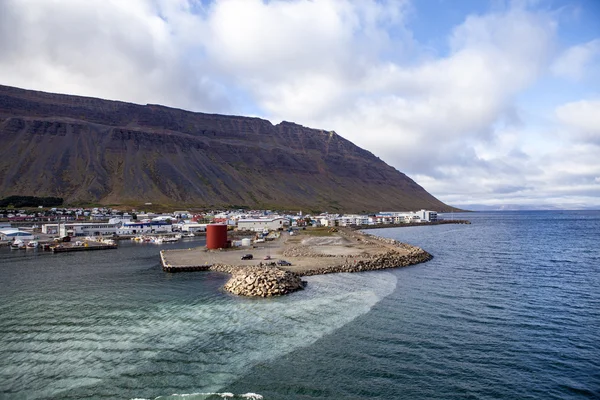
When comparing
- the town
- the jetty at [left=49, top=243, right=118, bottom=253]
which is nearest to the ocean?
the jetty at [left=49, top=243, right=118, bottom=253]

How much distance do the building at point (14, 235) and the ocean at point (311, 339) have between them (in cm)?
5257

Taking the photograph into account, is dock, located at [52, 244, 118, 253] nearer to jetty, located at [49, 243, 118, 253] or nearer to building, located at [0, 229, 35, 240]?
jetty, located at [49, 243, 118, 253]

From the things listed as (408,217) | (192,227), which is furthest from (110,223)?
(408,217)

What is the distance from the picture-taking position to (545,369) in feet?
60.1

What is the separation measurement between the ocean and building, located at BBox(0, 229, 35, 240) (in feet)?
172

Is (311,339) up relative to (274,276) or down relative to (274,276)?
down

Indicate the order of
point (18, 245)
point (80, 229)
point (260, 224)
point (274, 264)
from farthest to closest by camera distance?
point (260, 224) < point (80, 229) < point (18, 245) < point (274, 264)

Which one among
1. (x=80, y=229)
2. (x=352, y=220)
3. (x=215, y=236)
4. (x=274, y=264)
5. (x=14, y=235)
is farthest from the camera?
(x=352, y=220)

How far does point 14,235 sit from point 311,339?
90.3 m

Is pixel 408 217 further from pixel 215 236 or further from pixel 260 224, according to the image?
pixel 215 236


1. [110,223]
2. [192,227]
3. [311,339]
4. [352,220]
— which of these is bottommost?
[311,339]

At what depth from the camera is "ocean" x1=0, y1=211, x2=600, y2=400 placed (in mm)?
16609

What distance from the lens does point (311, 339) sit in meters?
22.0

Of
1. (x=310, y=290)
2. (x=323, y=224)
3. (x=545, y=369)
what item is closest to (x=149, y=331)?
(x=310, y=290)
